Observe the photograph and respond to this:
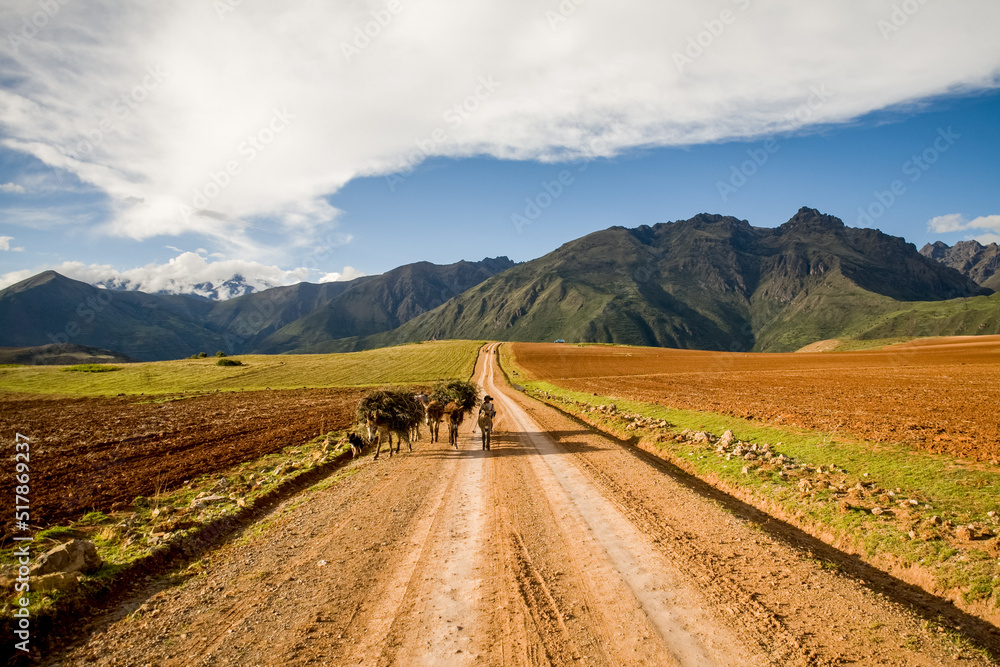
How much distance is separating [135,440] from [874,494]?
30.4m

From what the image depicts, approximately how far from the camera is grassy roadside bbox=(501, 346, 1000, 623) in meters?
7.89

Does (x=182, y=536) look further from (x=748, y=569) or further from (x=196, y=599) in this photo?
(x=748, y=569)

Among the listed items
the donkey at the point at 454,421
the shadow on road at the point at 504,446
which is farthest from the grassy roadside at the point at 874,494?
the donkey at the point at 454,421

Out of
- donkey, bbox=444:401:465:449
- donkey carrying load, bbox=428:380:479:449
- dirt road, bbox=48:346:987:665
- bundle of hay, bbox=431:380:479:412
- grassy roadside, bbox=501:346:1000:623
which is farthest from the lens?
bundle of hay, bbox=431:380:479:412

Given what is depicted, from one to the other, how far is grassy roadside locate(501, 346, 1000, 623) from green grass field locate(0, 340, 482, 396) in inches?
2096

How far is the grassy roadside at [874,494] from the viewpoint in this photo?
7887 mm

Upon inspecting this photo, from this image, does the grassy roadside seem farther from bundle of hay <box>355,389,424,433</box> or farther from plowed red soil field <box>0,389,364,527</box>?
plowed red soil field <box>0,389,364,527</box>

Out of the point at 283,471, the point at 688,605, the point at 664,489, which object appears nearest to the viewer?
the point at 688,605

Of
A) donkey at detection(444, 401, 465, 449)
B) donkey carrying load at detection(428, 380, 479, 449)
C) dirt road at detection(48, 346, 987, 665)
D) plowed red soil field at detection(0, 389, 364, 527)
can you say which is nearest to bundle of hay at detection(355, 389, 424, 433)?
donkey at detection(444, 401, 465, 449)

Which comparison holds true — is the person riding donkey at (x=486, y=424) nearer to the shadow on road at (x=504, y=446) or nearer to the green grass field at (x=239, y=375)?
the shadow on road at (x=504, y=446)

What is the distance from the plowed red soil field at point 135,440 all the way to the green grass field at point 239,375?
1890 centimetres

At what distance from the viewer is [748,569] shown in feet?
25.5

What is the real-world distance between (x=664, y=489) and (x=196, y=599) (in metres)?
11.1

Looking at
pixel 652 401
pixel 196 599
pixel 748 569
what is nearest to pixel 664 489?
pixel 748 569
